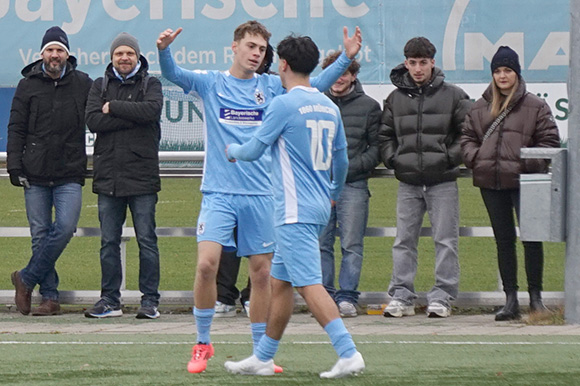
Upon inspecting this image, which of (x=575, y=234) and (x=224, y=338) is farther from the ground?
(x=575, y=234)

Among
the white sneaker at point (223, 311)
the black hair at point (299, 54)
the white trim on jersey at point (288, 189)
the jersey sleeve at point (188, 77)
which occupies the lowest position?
the white sneaker at point (223, 311)

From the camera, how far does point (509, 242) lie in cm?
941

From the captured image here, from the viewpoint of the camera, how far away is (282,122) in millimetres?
6379

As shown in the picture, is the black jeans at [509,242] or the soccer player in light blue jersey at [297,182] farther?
the black jeans at [509,242]

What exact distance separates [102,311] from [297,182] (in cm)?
387

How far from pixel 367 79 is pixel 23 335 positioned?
26.8 ft

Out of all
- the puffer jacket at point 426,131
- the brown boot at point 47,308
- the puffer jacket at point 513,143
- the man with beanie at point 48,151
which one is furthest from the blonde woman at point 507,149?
the brown boot at point 47,308

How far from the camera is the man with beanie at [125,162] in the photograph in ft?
31.6

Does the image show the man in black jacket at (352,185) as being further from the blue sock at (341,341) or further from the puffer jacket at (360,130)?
the blue sock at (341,341)

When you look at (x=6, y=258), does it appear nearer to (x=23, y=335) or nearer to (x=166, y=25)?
(x=166, y=25)

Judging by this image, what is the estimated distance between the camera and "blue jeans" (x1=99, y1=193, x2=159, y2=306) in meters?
9.72

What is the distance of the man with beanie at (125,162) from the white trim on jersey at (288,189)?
3370 millimetres

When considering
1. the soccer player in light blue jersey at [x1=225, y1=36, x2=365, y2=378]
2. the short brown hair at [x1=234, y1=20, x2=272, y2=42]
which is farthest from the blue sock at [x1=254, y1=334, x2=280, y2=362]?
the short brown hair at [x1=234, y1=20, x2=272, y2=42]

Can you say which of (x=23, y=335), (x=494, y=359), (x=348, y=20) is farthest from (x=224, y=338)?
(x=348, y=20)
